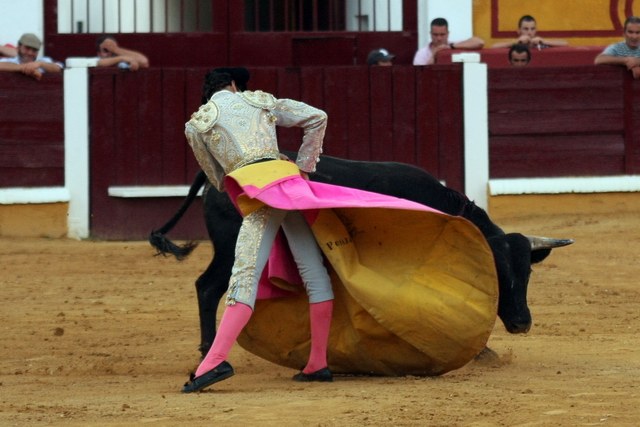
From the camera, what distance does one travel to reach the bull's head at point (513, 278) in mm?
4109

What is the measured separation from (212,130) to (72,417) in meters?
1.13

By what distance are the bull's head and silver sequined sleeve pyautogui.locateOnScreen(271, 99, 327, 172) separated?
0.90 meters

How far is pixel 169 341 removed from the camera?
16.1 ft

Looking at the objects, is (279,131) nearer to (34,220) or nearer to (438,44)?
(438,44)

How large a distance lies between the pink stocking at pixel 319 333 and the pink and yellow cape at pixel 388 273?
0.37 ft

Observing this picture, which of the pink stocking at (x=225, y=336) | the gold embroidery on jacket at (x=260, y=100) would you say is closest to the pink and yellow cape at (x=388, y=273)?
the gold embroidery on jacket at (x=260, y=100)

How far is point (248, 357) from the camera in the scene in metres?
4.54

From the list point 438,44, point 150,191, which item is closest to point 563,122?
point 438,44

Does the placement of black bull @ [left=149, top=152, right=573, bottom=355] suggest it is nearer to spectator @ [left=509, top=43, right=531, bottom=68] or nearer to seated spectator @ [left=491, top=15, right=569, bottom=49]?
spectator @ [left=509, top=43, right=531, bottom=68]

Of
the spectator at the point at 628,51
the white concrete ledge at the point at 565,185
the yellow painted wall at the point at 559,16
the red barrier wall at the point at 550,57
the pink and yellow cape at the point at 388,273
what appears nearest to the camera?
the pink and yellow cape at the point at 388,273

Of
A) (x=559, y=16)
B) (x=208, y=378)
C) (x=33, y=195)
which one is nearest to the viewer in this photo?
(x=208, y=378)

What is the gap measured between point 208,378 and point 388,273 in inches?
30.6

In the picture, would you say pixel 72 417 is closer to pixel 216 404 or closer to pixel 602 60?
pixel 216 404

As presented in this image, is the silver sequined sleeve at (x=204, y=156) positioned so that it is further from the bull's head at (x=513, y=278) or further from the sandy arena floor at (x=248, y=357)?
the bull's head at (x=513, y=278)
